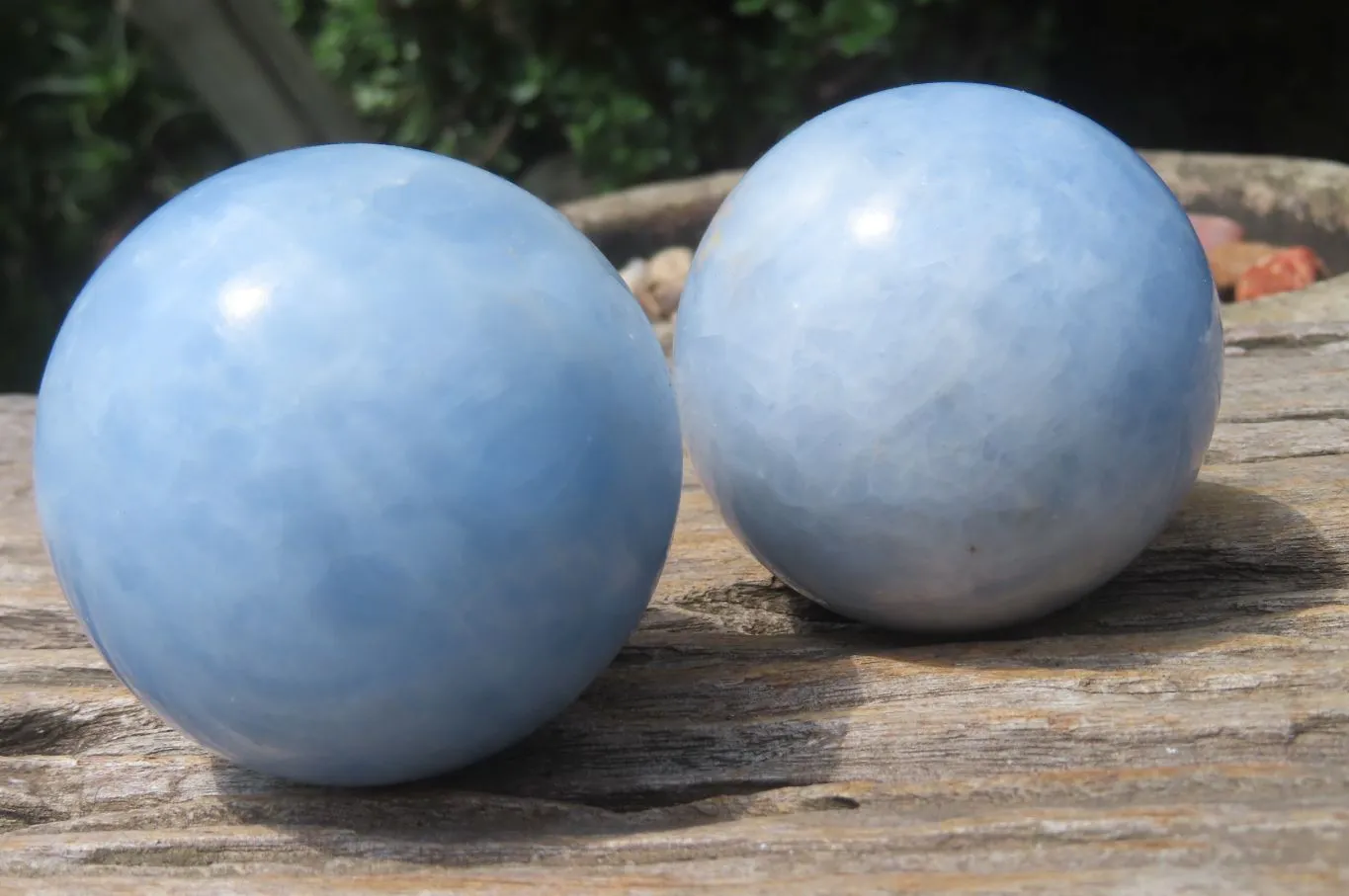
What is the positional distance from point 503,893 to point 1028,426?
2.32 feet

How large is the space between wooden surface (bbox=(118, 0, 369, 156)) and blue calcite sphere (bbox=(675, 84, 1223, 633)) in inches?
132

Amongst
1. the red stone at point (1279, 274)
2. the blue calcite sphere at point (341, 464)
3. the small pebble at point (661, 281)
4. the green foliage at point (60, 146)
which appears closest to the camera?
the blue calcite sphere at point (341, 464)

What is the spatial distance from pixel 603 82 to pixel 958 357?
339cm

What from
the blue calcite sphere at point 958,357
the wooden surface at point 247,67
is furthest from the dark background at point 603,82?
the blue calcite sphere at point 958,357

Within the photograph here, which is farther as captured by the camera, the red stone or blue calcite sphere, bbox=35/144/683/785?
the red stone

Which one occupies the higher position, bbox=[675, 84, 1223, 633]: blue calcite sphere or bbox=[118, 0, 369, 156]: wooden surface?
bbox=[118, 0, 369, 156]: wooden surface

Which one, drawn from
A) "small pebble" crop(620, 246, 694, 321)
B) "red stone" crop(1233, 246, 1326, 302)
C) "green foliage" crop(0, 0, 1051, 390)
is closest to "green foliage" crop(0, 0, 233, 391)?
"green foliage" crop(0, 0, 1051, 390)

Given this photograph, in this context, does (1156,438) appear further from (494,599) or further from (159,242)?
(159,242)

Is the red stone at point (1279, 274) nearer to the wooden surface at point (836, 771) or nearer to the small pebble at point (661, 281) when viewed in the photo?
the small pebble at point (661, 281)

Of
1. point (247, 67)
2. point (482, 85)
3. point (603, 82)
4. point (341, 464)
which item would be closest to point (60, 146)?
point (247, 67)

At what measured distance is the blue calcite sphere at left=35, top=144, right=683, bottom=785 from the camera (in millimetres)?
1187

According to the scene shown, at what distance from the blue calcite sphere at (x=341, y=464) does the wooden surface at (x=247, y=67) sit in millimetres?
3386

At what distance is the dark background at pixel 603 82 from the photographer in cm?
436

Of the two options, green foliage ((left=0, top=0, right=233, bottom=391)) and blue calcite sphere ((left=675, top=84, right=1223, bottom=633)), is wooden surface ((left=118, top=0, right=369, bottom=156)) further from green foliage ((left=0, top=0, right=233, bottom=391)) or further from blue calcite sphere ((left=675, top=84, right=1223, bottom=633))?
blue calcite sphere ((left=675, top=84, right=1223, bottom=633))
